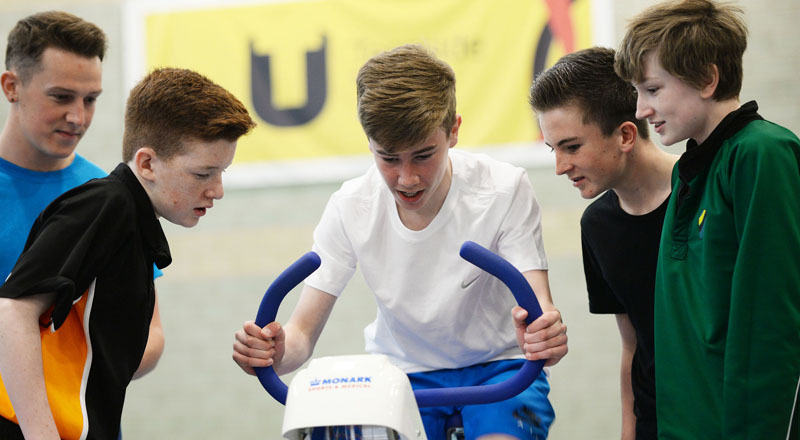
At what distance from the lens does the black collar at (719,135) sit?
1603mm

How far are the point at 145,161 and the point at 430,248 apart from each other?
0.81 m

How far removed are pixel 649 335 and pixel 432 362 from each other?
2.02 feet

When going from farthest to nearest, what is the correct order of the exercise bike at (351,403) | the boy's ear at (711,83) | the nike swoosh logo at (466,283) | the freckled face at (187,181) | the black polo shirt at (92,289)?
the nike swoosh logo at (466,283) < the freckled face at (187,181) < the boy's ear at (711,83) < the black polo shirt at (92,289) < the exercise bike at (351,403)

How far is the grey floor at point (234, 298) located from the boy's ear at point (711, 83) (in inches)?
102

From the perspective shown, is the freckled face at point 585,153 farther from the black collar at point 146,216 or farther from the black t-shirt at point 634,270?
the black collar at point 146,216

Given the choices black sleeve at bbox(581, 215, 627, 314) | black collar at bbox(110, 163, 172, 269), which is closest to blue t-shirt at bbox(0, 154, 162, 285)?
black collar at bbox(110, 163, 172, 269)

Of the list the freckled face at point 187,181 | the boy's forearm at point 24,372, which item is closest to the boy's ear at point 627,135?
the freckled face at point 187,181

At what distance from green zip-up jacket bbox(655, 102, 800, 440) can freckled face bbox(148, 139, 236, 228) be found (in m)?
1.12

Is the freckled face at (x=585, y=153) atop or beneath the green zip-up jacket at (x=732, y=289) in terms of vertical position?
atop

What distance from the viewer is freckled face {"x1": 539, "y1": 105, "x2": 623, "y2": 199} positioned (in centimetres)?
208

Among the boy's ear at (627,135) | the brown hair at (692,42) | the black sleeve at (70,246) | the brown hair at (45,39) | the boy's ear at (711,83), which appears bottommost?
the black sleeve at (70,246)

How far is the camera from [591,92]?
2.11 meters

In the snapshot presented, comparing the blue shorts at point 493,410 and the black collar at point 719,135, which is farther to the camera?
the blue shorts at point 493,410

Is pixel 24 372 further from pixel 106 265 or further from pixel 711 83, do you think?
pixel 711 83
